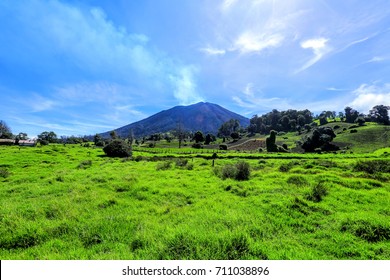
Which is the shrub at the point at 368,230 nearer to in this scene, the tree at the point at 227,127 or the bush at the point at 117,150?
the bush at the point at 117,150

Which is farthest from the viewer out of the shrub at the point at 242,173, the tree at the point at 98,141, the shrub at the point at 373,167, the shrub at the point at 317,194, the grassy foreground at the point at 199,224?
the tree at the point at 98,141

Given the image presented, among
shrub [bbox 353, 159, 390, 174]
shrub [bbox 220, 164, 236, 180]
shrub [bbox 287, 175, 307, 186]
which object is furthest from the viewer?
shrub [bbox 353, 159, 390, 174]

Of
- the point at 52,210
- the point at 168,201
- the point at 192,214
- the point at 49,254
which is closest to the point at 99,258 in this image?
the point at 49,254

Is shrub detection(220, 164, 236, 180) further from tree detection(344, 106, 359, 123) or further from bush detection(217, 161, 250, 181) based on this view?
tree detection(344, 106, 359, 123)

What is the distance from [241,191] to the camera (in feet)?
44.2

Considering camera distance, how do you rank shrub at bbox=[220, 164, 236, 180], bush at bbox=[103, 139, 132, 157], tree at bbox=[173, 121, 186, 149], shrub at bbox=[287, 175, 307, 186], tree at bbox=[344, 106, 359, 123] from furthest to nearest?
tree at bbox=[344, 106, 359, 123], tree at bbox=[173, 121, 186, 149], bush at bbox=[103, 139, 132, 157], shrub at bbox=[220, 164, 236, 180], shrub at bbox=[287, 175, 307, 186]

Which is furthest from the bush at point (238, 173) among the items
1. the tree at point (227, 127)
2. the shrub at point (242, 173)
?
the tree at point (227, 127)

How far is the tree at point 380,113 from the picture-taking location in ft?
398

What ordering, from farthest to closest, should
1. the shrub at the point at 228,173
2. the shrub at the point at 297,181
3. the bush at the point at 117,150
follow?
the bush at the point at 117,150, the shrub at the point at 228,173, the shrub at the point at 297,181

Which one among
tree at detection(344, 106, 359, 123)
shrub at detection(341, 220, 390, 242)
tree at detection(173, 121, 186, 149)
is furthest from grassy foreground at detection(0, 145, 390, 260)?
tree at detection(344, 106, 359, 123)

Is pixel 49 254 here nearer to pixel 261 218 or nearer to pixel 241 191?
pixel 261 218

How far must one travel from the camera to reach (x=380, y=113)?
4911 inches

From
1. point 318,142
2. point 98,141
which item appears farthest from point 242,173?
point 98,141

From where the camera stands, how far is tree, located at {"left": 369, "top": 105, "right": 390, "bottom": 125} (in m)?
121
